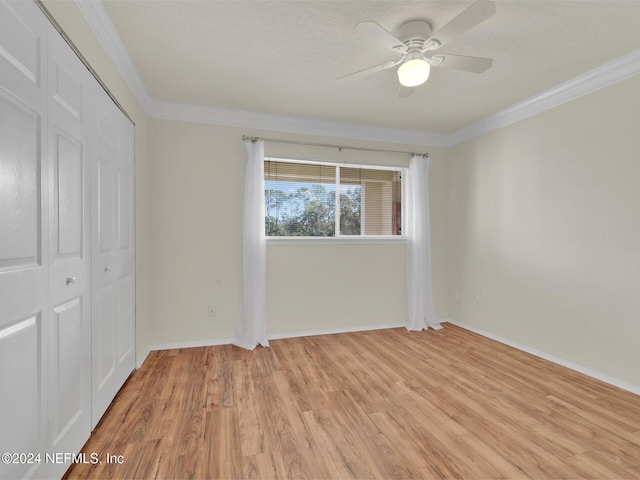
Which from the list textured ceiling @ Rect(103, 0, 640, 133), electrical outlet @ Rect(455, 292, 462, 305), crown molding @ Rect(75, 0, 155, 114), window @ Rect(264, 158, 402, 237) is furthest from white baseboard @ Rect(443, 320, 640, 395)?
crown molding @ Rect(75, 0, 155, 114)

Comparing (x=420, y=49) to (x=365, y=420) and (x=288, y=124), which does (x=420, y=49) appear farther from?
(x=365, y=420)

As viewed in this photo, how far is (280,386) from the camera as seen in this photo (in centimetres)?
251

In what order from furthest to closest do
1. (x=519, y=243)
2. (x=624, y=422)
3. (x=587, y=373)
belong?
(x=519, y=243) → (x=587, y=373) → (x=624, y=422)

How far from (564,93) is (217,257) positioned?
3849 mm

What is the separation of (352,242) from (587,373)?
2.58 metres

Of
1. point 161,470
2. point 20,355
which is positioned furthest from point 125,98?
point 161,470

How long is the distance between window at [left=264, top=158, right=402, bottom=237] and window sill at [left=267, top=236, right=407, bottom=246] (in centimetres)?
10

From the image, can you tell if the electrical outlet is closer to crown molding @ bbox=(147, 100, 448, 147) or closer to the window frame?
the window frame

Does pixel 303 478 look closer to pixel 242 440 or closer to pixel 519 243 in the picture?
pixel 242 440

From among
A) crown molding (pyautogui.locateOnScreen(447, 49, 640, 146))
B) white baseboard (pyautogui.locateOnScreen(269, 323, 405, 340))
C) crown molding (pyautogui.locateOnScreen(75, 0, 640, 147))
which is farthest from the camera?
white baseboard (pyautogui.locateOnScreen(269, 323, 405, 340))

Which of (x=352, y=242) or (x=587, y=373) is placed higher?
(x=352, y=242)

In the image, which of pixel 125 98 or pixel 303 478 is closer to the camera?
pixel 303 478

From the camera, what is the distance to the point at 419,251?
4.10 m

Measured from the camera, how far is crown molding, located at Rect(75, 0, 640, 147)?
6.94ft
